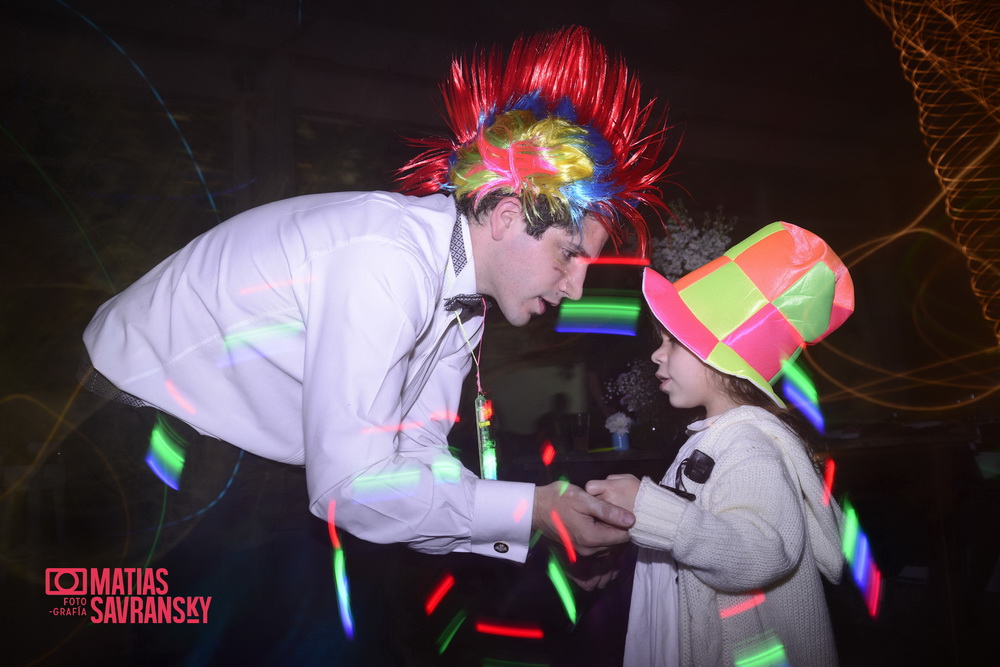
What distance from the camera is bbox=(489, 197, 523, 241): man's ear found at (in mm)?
1763

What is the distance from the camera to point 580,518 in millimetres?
1372

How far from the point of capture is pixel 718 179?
6625 millimetres

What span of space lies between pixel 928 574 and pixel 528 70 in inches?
162

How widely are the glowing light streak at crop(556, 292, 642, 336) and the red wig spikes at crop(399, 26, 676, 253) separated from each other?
1794 millimetres

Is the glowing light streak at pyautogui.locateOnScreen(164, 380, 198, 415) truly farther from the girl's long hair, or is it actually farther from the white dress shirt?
the girl's long hair

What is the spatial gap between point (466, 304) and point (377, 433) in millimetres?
672

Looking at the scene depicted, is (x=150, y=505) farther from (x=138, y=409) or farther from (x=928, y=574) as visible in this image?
(x=928, y=574)

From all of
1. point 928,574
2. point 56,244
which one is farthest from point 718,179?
point 56,244

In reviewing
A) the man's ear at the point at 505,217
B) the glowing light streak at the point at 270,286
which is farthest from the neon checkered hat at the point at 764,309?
the glowing light streak at the point at 270,286

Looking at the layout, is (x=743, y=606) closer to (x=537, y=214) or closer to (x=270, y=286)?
(x=537, y=214)

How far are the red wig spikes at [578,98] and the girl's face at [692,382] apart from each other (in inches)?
15.6

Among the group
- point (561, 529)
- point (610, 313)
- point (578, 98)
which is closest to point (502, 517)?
point (561, 529)

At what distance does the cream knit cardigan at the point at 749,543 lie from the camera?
135 cm

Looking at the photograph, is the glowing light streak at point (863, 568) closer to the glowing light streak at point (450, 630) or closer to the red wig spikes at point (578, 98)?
the glowing light streak at point (450, 630)
